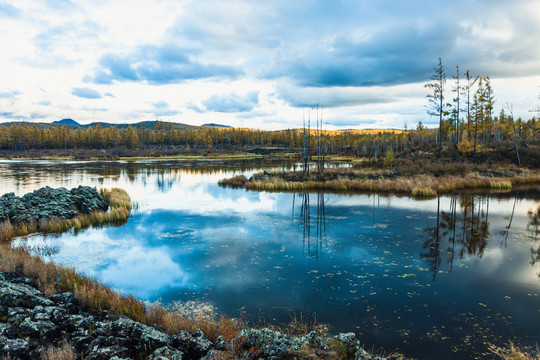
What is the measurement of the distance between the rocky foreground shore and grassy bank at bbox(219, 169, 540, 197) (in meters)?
26.6

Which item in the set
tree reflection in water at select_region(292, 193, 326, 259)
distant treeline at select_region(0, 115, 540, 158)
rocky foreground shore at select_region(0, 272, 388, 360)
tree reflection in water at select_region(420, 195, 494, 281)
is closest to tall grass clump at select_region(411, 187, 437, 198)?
tree reflection in water at select_region(420, 195, 494, 281)

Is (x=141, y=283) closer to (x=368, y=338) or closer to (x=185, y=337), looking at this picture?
(x=185, y=337)

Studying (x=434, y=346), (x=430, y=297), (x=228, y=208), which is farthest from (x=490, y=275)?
(x=228, y=208)

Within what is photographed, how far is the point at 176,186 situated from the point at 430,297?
32856mm

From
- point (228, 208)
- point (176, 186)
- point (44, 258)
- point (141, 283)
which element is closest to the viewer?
point (141, 283)

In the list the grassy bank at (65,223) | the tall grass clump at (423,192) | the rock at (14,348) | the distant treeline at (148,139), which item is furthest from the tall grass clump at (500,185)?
the distant treeline at (148,139)

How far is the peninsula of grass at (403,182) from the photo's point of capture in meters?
31.8

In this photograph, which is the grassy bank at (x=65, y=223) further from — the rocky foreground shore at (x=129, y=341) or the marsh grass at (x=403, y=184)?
the marsh grass at (x=403, y=184)

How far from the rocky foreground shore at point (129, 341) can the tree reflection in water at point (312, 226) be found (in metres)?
7.84

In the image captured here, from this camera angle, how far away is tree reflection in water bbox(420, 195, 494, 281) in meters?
13.9

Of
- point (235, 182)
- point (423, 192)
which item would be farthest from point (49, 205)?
point (423, 192)

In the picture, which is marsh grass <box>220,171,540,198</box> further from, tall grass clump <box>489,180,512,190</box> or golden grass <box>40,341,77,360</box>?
golden grass <box>40,341,77,360</box>

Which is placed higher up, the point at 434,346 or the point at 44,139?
the point at 44,139

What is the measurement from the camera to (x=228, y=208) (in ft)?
83.1
